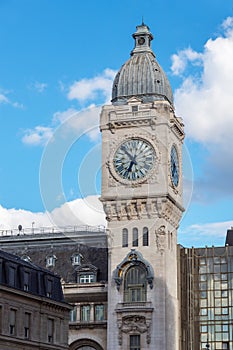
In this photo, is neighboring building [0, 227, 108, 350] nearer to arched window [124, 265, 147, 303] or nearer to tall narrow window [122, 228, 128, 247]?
arched window [124, 265, 147, 303]

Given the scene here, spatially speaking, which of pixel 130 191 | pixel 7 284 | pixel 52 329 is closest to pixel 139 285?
pixel 130 191

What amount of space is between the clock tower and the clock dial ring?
0.43 ft

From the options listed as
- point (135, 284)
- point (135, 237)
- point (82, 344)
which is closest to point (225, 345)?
point (135, 284)

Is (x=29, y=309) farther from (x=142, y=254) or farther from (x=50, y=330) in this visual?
(x=142, y=254)

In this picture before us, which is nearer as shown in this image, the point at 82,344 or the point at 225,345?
the point at 82,344

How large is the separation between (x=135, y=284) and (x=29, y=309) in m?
31.9

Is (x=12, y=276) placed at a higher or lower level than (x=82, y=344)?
higher

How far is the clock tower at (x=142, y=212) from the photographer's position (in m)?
101

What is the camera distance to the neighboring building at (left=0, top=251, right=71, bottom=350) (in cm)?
6856

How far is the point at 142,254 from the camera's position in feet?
338

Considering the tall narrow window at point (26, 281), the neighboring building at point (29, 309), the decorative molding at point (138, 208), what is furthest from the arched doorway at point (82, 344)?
the tall narrow window at point (26, 281)

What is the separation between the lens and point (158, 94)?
110m

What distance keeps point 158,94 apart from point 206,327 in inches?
1250

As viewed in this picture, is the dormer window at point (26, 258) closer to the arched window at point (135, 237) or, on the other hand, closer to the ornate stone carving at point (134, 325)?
the arched window at point (135, 237)
